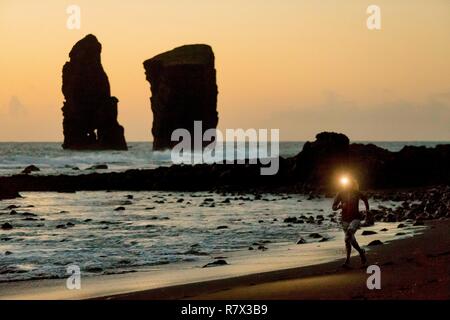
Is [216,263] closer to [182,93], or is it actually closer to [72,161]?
[72,161]

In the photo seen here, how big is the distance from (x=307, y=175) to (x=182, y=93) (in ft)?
290

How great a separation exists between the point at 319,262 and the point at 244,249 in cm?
351

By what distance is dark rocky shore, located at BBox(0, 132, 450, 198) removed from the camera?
1645 inches

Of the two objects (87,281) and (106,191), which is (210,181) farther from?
(87,281)

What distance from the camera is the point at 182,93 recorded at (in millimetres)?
133250

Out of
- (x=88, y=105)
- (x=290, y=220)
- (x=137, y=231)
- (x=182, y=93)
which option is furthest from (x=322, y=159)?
(x=88, y=105)

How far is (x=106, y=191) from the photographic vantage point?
4572cm

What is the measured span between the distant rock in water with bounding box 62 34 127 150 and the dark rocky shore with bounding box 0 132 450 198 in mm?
84951

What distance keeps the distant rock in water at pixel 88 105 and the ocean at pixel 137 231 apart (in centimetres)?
9967

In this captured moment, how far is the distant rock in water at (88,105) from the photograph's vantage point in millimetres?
136250

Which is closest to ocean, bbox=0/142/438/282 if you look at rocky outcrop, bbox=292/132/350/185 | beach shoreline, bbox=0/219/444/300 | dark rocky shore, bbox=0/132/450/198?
beach shoreline, bbox=0/219/444/300

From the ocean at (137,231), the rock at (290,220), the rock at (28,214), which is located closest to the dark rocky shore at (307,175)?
the ocean at (137,231)

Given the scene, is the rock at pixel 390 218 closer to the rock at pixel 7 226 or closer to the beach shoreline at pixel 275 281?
the beach shoreline at pixel 275 281
